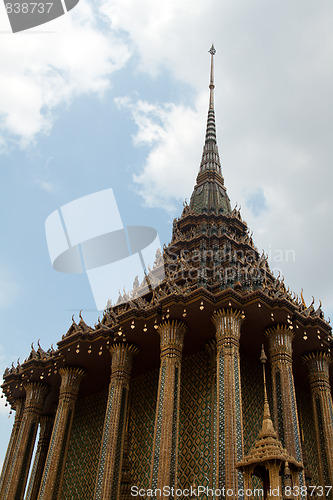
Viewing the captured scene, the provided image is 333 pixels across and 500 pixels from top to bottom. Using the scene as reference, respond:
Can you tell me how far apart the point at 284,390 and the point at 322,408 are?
335cm

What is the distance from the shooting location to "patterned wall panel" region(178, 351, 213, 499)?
19.8 metres

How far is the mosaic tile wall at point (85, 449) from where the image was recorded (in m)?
24.5

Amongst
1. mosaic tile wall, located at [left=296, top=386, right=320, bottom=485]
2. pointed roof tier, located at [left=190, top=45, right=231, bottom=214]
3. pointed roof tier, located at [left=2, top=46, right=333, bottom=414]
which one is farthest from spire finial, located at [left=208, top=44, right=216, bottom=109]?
mosaic tile wall, located at [left=296, top=386, right=320, bottom=485]

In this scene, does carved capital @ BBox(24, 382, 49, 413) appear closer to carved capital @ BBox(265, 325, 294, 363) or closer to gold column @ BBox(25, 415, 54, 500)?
gold column @ BBox(25, 415, 54, 500)

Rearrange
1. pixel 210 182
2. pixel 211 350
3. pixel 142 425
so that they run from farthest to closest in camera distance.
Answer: pixel 210 182 → pixel 142 425 → pixel 211 350

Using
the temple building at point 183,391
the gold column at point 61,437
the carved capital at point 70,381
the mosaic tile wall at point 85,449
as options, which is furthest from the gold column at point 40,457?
the carved capital at point 70,381

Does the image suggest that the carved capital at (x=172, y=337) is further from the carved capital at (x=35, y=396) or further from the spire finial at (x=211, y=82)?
the spire finial at (x=211, y=82)

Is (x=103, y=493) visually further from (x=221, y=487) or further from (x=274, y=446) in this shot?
(x=274, y=446)

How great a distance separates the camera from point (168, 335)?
20.5 m

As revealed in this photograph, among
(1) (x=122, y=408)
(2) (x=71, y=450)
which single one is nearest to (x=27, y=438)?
(2) (x=71, y=450)

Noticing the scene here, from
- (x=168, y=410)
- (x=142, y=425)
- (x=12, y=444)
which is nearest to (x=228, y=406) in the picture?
(x=168, y=410)

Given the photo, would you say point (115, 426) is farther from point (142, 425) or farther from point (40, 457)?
point (40, 457)

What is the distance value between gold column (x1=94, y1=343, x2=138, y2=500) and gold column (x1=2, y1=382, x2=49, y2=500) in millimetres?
6407

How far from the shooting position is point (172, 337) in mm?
20406
